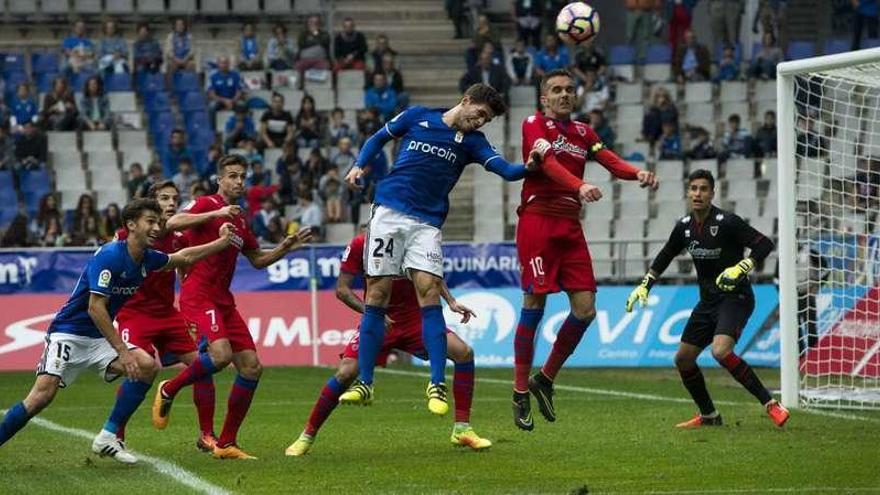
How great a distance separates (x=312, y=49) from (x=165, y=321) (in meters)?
19.4

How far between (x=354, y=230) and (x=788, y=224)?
502 inches

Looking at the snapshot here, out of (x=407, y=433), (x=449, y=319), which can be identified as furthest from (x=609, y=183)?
(x=407, y=433)

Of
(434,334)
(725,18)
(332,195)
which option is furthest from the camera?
(725,18)

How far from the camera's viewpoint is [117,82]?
103ft

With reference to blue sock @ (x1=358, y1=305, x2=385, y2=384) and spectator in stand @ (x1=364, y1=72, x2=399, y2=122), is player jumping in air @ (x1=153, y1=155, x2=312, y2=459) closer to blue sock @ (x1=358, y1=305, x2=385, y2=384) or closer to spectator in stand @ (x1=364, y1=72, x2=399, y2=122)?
blue sock @ (x1=358, y1=305, x2=385, y2=384)

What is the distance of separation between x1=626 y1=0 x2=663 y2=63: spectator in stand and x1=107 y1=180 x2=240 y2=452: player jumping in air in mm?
22463

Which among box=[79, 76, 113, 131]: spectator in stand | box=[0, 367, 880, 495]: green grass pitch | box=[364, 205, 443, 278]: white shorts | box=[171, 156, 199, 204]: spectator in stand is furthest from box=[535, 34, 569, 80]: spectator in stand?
box=[364, 205, 443, 278]: white shorts

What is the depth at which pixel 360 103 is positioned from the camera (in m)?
32.1

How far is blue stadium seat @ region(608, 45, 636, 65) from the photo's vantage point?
34.3 meters

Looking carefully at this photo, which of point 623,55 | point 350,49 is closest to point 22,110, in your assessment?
point 350,49

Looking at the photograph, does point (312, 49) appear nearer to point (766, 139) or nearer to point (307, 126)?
point (307, 126)

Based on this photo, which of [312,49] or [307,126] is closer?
[307,126]

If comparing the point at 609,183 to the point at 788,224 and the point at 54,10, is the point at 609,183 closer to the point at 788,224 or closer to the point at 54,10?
the point at 54,10

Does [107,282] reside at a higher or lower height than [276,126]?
higher
